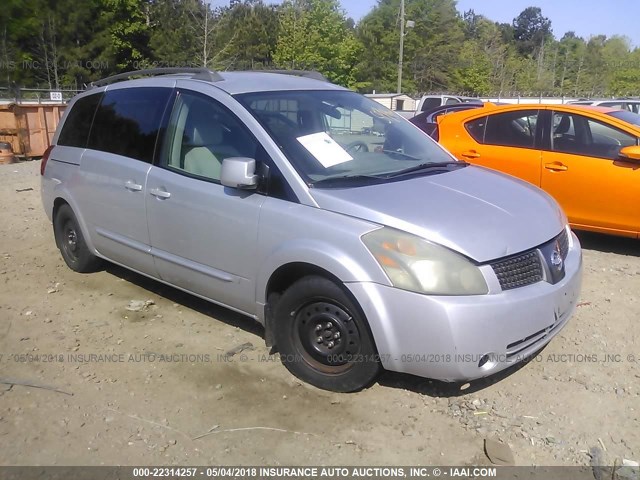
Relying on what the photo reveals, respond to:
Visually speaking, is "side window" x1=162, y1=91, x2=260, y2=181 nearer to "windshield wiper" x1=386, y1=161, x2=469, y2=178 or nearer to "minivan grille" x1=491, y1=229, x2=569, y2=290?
"windshield wiper" x1=386, y1=161, x2=469, y2=178

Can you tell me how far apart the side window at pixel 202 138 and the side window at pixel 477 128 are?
12.6 ft

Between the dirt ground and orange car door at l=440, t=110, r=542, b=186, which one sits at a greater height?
orange car door at l=440, t=110, r=542, b=186

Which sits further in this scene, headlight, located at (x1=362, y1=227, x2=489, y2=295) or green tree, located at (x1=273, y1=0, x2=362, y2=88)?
green tree, located at (x1=273, y1=0, x2=362, y2=88)

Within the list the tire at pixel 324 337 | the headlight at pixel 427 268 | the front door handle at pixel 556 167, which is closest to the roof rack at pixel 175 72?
the tire at pixel 324 337

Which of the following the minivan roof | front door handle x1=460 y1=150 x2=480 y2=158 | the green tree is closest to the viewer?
the minivan roof

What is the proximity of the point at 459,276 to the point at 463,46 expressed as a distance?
70.6m

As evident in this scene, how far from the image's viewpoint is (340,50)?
49.2 meters

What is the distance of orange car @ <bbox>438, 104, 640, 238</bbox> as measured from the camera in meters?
5.76

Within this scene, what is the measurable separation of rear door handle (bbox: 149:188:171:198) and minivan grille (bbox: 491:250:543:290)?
2.24 m

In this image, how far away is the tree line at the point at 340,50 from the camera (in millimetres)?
36000

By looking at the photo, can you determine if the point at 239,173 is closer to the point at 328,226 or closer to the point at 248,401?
the point at 328,226

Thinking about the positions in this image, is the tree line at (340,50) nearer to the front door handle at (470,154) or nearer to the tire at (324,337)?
the front door handle at (470,154)

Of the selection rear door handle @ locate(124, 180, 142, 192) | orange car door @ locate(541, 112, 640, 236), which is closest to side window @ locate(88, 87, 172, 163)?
rear door handle @ locate(124, 180, 142, 192)

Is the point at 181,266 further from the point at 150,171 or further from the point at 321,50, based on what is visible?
the point at 321,50
